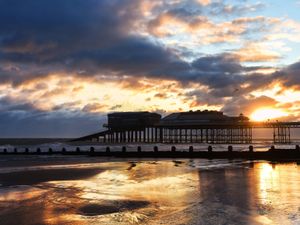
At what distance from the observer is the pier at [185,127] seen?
128 m

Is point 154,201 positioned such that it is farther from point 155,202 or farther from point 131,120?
point 131,120

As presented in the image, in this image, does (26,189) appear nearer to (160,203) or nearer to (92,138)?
(160,203)

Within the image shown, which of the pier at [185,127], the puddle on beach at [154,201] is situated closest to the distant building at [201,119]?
the pier at [185,127]

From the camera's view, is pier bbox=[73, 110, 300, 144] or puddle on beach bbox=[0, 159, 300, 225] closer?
puddle on beach bbox=[0, 159, 300, 225]

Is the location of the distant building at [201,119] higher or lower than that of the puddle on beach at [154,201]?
higher

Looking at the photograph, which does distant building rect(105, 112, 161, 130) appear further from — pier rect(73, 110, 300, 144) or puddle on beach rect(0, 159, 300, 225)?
puddle on beach rect(0, 159, 300, 225)

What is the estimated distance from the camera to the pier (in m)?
128

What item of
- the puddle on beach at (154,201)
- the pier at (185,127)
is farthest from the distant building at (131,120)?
the puddle on beach at (154,201)

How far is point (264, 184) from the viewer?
18.4 m

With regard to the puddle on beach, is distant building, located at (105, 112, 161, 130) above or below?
above

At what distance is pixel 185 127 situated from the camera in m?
133

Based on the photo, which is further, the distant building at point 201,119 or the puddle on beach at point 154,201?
the distant building at point 201,119

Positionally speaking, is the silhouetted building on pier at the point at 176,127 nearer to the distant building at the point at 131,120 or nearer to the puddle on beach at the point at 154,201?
the distant building at the point at 131,120

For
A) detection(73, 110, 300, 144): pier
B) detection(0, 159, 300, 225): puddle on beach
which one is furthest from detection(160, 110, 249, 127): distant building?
detection(0, 159, 300, 225): puddle on beach
